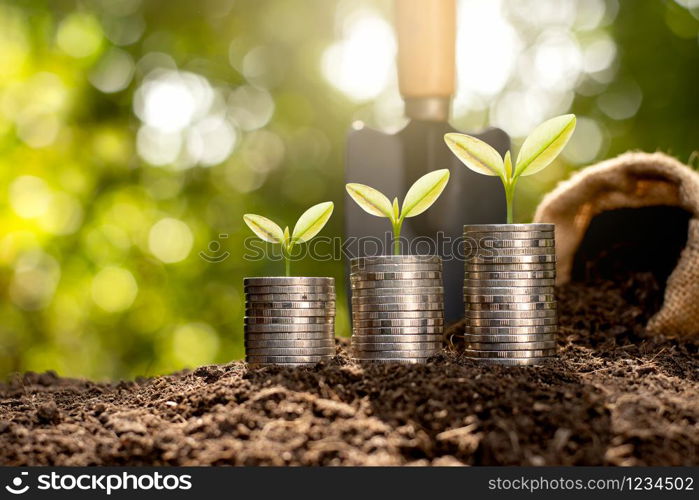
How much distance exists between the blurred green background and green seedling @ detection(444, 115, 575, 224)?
1.48 meters

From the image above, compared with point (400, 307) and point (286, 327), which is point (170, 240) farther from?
point (400, 307)

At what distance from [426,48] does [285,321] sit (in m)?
1.14

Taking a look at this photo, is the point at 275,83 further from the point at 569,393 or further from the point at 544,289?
the point at 569,393

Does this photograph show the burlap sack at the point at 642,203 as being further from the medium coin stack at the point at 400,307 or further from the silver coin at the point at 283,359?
the silver coin at the point at 283,359

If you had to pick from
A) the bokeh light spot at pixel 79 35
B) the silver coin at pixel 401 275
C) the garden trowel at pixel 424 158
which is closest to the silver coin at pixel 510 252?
the silver coin at pixel 401 275

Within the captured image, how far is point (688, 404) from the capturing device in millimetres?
1234

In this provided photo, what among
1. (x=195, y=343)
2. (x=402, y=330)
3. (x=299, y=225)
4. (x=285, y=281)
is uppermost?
(x=299, y=225)

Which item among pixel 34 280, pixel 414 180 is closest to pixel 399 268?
pixel 414 180

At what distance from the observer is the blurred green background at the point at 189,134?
3066mm

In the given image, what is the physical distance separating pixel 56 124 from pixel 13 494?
7.55ft
